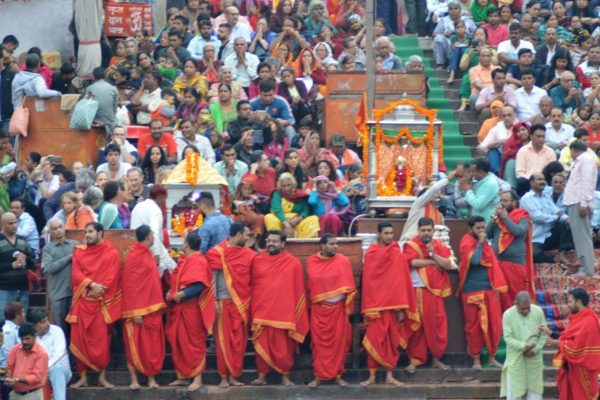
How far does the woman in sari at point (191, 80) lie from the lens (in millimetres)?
28719

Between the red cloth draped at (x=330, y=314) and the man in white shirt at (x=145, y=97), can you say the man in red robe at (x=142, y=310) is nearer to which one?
the red cloth draped at (x=330, y=314)

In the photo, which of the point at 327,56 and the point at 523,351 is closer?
the point at 523,351

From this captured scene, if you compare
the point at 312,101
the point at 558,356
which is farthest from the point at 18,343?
the point at 312,101

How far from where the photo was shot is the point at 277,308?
2284cm

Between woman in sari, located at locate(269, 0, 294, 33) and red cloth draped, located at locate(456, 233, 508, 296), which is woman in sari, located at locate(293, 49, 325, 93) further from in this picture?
red cloth draped, located at locate(456, 233, 508, 296)

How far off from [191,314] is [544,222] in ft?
15.2

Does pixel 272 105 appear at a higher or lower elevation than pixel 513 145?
higher

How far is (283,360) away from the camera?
22781 mm

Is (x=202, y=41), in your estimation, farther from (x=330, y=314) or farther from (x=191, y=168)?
(x=330, y=314)

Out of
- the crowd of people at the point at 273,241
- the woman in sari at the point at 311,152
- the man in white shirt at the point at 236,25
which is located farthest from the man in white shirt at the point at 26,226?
the man in white shirt at the point at 236,25

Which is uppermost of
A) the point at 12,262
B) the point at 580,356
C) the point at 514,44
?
the point at 514,44

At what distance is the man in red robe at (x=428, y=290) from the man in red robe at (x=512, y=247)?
30.1 inches

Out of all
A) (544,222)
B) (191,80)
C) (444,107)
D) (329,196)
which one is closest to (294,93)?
(191,80)

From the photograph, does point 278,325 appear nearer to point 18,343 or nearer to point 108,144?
Result: point 18,343
